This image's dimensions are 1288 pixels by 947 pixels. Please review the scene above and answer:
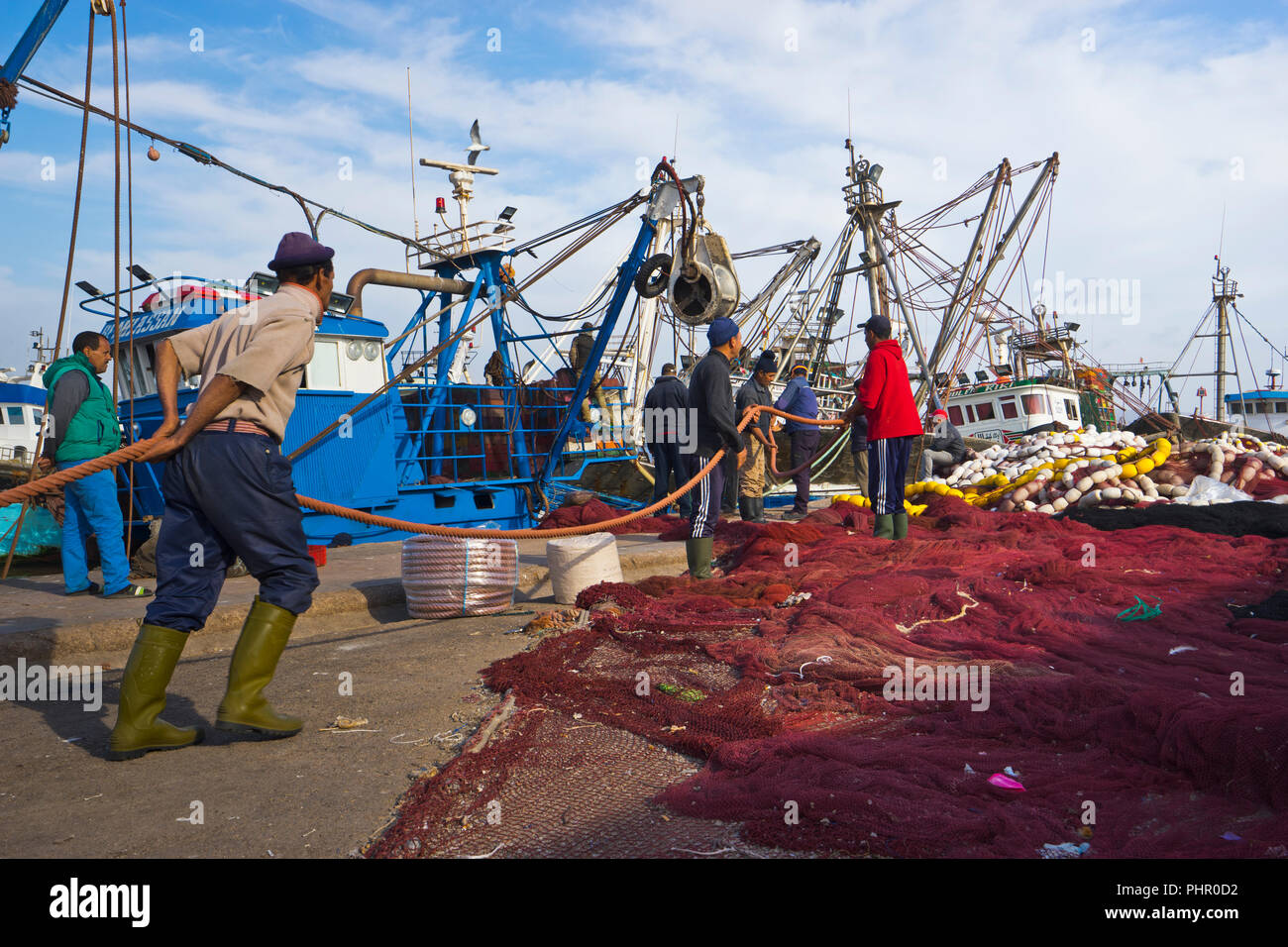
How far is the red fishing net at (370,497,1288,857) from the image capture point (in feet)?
7.36

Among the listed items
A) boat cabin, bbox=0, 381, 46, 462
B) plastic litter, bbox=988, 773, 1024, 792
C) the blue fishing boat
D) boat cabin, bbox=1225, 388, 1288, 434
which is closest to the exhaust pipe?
the blue fishing boat

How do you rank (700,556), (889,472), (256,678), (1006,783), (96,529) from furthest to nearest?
(889,472) → (700,556) → (96,529) → (256,678) → (1006,783)

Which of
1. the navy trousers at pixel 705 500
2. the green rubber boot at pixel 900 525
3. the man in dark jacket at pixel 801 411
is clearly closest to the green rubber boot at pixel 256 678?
the navy trousers at pixel 705 500

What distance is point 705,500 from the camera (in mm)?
6039

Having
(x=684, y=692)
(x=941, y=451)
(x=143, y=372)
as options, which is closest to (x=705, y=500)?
(x=684, y=692)

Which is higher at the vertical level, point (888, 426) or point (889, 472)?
point (888, 426)

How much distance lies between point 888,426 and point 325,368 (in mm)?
6582

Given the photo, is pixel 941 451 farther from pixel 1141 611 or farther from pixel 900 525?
pixel 1141 611

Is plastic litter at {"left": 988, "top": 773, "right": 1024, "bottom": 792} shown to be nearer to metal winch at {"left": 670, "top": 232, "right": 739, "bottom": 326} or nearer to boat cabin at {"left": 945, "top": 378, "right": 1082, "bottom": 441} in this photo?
metal winch at {"left": 670, "top": 232, "right": 739, "bottom": 326}

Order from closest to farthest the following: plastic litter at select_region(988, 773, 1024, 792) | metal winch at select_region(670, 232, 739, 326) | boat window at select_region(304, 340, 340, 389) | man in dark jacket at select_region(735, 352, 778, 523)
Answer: plastic litter at select_region(988, 773, 1024, 792)
metal winch at select_region(670, 232, 739, 326)
boat window at select_region(304, 340, 340, 389)
man in dark jacket at select_region(735, 352, 778, 523)

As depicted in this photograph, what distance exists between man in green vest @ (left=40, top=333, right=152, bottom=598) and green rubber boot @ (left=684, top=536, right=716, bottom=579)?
3.73 m

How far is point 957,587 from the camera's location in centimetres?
489
